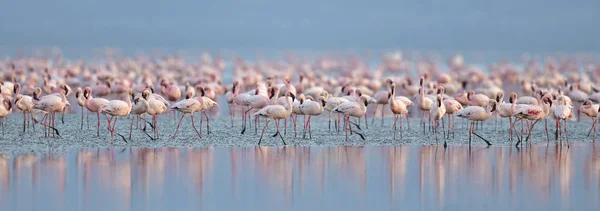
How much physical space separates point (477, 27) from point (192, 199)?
2689 inches

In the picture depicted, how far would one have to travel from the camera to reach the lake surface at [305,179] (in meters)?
9.66

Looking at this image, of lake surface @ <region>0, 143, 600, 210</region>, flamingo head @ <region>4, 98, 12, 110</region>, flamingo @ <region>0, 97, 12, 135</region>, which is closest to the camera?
lake surface @ <region>0, 143, 600, 210</region>

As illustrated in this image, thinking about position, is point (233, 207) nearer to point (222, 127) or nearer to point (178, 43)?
point (222, 127)

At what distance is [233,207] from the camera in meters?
9.48

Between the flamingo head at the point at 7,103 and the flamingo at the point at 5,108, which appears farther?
the flamingo head at the point at 7,103

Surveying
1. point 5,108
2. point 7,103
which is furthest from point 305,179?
point 7,103

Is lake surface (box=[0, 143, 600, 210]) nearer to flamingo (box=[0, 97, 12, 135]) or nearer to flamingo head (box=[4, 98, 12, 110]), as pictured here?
flamingo (box=[0, 97, 12, 135])

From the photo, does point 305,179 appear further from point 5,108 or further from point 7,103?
point 7,103

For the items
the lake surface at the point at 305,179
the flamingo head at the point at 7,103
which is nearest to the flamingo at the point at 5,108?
the flamingo head at the point at 7,103

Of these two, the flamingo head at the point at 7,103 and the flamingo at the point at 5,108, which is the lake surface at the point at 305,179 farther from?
the flamingo head at the point at 7,103

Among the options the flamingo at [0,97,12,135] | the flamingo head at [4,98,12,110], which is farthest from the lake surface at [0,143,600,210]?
the flamingo head at [4,98,12,110]

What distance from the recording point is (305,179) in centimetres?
1091

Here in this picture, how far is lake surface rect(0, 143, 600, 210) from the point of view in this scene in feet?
31.7

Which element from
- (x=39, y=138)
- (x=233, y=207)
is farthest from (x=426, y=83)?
(x=233, y=207)
